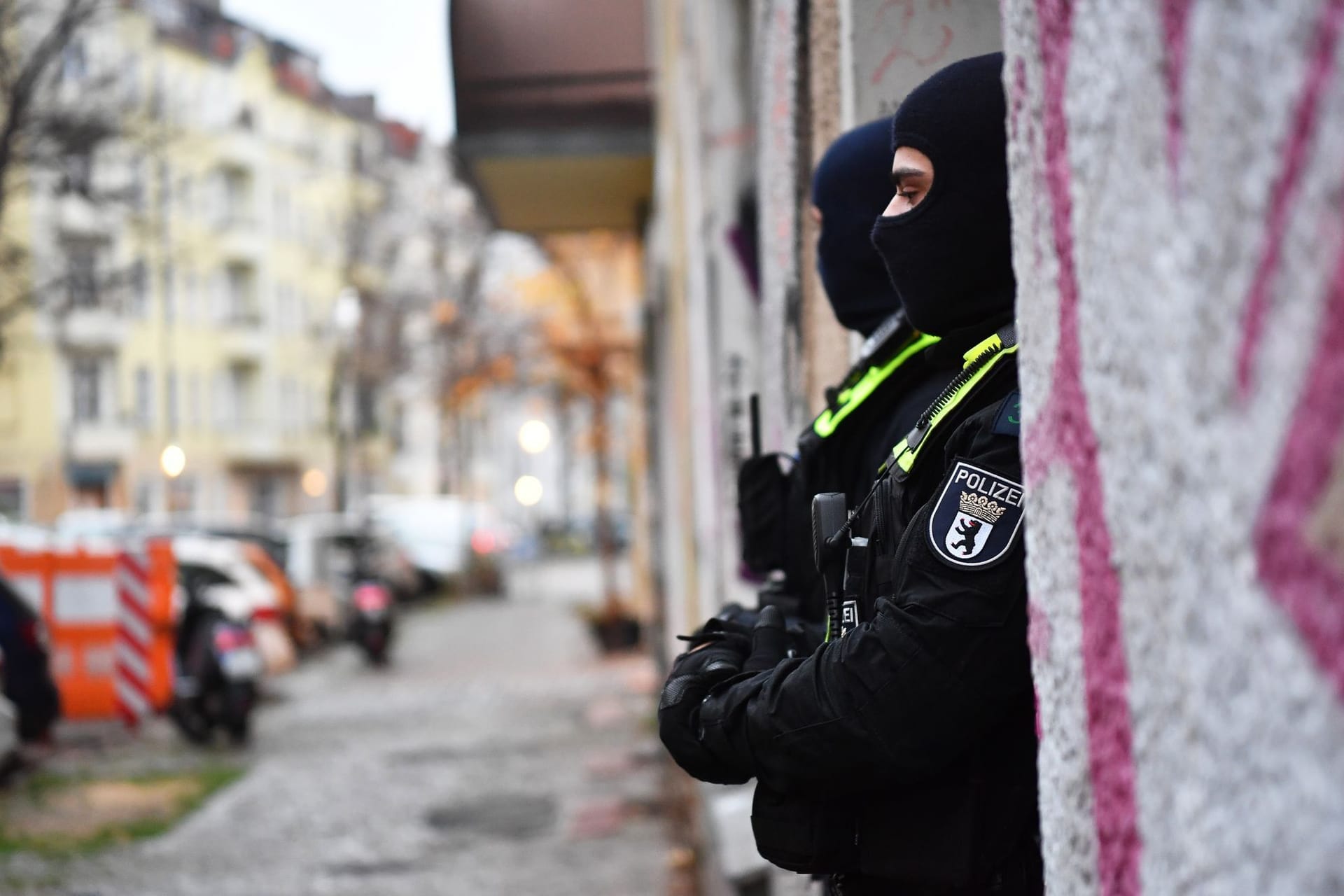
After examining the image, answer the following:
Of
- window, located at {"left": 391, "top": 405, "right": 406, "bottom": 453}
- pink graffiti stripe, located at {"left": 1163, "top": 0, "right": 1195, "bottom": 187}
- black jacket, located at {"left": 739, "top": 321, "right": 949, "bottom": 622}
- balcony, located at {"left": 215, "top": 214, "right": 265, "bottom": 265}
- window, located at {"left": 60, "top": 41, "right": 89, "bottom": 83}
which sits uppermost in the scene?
balcony, located at {"left": 215, "top": 214, "right": 265, "bottom": 265}

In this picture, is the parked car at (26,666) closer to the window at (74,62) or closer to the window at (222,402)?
the window at (74,62)

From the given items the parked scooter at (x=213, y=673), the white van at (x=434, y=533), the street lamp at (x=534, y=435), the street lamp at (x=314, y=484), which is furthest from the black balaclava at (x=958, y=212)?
the street lamp at (x=314, y=484)

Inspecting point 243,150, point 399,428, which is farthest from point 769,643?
point 399,428

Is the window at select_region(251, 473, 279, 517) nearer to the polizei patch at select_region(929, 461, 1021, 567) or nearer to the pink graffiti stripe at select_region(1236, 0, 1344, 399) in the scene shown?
the polizei patch at select_region(929, 461, 1021, 567)

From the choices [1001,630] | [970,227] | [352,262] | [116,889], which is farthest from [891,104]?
[352,262]

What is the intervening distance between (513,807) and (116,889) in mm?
2291

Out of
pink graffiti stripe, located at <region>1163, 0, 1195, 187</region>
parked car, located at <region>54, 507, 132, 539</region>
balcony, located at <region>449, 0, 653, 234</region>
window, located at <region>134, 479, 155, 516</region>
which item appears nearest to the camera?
pink graffiti stripe, located at <region>1163, 0, 1195, 187</region>

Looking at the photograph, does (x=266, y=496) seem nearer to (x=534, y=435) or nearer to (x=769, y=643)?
(x=534, y=435)

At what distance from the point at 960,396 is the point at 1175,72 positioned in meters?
0.83

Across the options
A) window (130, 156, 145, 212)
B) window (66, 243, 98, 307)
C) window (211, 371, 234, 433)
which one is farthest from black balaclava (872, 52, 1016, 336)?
window (211, 371, 234, 433)

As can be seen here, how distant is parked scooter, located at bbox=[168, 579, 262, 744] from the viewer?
9922mm

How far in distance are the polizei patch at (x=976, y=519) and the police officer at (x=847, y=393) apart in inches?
18.0

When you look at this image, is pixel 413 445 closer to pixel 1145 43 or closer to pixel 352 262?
pixel 352 262

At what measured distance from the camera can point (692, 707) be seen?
1879 mm
